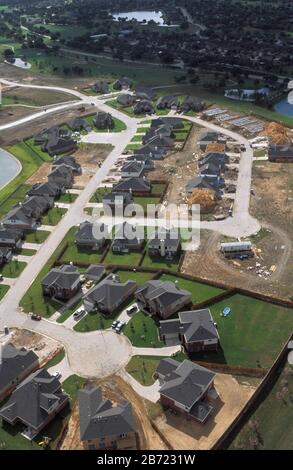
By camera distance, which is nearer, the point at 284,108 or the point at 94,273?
the point at 94,273

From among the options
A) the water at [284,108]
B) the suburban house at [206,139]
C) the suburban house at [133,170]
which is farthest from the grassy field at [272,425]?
the water at [284,108]

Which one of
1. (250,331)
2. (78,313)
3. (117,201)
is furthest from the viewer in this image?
(117,201)

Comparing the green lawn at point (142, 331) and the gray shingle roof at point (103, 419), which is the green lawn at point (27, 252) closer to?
the green lawn at point (142, 331)

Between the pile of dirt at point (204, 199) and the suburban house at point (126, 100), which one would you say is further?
the suburban house at point (126, 100)

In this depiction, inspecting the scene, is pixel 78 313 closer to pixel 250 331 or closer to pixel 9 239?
pixel 9 239

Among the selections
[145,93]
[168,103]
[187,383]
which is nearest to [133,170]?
[168,103]

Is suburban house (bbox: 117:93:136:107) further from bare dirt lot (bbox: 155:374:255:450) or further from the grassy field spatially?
the grassy field

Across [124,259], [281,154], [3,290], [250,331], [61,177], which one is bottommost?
[3,290]
